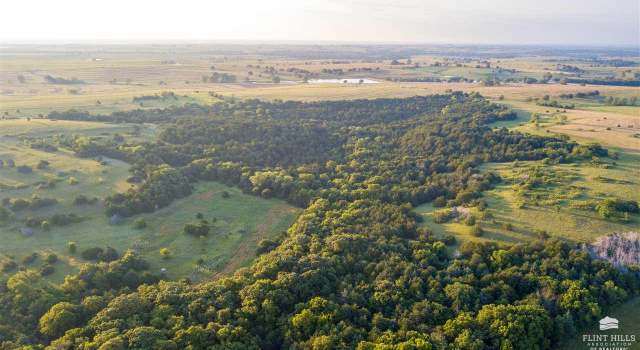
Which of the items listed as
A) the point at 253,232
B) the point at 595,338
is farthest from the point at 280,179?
the point at 595,338

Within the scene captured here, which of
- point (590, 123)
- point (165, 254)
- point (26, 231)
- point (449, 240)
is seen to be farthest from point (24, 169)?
point (590, 123)

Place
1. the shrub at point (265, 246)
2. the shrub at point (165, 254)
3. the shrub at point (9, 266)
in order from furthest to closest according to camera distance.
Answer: the shrub at point (265, 246), the shrub at point (165, 254), the shrub at point (9, 266)

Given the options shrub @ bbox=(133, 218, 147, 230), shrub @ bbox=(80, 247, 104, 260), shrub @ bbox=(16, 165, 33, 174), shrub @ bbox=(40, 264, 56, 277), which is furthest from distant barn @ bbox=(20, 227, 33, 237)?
shrub @ bbox=(16, 165, 33, 174)

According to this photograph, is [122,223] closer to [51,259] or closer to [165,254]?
[165,254]

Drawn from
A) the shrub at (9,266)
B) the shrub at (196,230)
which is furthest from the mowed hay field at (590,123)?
the shrub at (9,266)

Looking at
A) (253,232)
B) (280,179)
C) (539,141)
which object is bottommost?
(253,232)

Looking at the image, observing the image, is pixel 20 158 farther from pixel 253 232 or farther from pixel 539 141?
pixel 539 141

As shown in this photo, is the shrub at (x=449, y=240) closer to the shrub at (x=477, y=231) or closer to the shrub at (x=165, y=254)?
the shrub at (x=477, y=231)

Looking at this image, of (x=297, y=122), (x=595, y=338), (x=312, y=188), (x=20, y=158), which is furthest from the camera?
(x=297, y=122)

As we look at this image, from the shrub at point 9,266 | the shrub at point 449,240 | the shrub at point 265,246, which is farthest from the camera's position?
the shrub at point 265,246

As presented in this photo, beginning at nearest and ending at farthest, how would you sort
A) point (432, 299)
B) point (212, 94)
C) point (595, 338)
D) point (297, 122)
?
point (595, 338) < point (432, 299) < point (297, 122) < point (212, 94)
